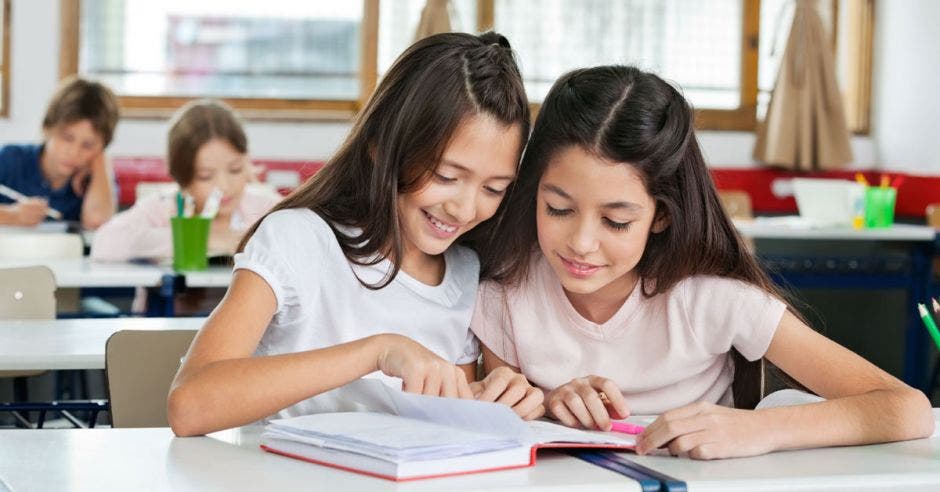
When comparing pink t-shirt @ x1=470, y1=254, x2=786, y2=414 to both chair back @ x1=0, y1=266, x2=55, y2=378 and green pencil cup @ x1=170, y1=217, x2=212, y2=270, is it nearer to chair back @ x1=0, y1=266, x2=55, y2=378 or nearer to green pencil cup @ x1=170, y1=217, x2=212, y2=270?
chair back @ x1=0, y1=266, x2=55, y2=378

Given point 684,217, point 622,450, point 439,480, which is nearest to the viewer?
point 439,480

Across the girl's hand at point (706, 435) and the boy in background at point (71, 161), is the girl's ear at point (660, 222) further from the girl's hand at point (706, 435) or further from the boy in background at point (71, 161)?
the boy in background at point (71, 161)

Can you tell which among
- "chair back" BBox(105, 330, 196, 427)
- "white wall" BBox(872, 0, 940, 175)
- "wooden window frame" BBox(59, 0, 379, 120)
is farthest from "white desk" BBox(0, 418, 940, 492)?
"white wall" BBox(872, 0, 940, 175)

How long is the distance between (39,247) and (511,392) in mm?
2764

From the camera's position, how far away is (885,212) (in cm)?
540

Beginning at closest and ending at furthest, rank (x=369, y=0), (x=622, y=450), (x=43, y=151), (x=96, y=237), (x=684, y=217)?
(x=622, y=450), (x=684, y=217), (x=96, y=237), (x=43, y=151), (x=369, y=0)

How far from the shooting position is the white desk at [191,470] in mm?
1189

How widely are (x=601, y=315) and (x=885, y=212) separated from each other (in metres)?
3.83

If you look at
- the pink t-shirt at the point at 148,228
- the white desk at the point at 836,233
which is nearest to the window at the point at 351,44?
the white desk at the point at 836,233

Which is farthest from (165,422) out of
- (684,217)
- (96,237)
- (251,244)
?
(96,237)

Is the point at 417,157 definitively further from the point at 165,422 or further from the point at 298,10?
the point at 298,10

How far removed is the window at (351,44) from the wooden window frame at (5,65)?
25cm

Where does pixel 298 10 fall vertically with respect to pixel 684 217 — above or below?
above

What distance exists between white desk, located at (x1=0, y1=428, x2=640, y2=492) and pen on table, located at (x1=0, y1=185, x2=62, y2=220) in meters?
3.74
